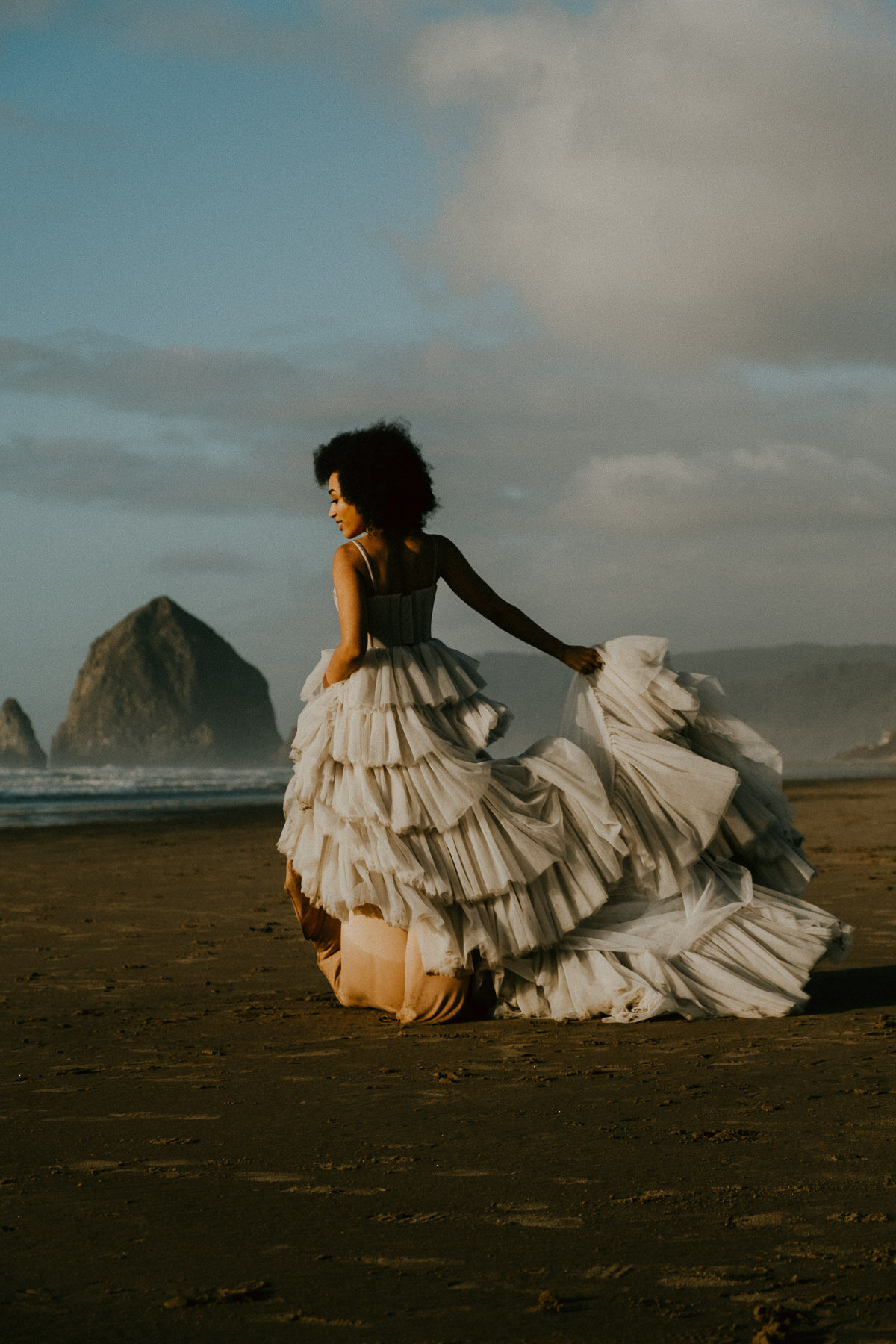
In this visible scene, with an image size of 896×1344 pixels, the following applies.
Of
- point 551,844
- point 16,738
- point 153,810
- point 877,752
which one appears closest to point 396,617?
point 551,844

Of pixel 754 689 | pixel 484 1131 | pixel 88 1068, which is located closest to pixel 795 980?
pixel 484 1131

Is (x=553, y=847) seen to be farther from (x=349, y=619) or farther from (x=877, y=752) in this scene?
(x=877, y=752)

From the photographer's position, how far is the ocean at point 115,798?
72.7 ft

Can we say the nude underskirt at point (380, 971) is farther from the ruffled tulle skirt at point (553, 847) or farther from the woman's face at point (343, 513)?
the woman's face at point (343, 513)

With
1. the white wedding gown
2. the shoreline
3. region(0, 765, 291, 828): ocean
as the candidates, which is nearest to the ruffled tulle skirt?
the white wedding gown

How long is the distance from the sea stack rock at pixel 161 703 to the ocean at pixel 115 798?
284 feet

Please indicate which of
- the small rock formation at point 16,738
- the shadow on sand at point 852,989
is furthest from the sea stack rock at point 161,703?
the shadow on sand at point 852,989

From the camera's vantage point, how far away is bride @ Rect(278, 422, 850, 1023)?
4.87m

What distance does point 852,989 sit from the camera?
5.50 metres

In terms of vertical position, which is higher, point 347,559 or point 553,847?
point 347,559

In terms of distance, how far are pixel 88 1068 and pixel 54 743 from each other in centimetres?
13693

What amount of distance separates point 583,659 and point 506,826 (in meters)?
0.94

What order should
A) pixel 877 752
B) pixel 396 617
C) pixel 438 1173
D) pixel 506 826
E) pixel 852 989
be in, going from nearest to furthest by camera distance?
pixel 438 1173
pixel 506 826
pixel 396 617
pixel 852 989
pixel 877 752

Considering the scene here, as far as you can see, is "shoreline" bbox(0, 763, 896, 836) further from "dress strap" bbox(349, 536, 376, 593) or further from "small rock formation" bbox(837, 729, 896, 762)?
"small rock formation" bbox(837, 729, 896, 762)
